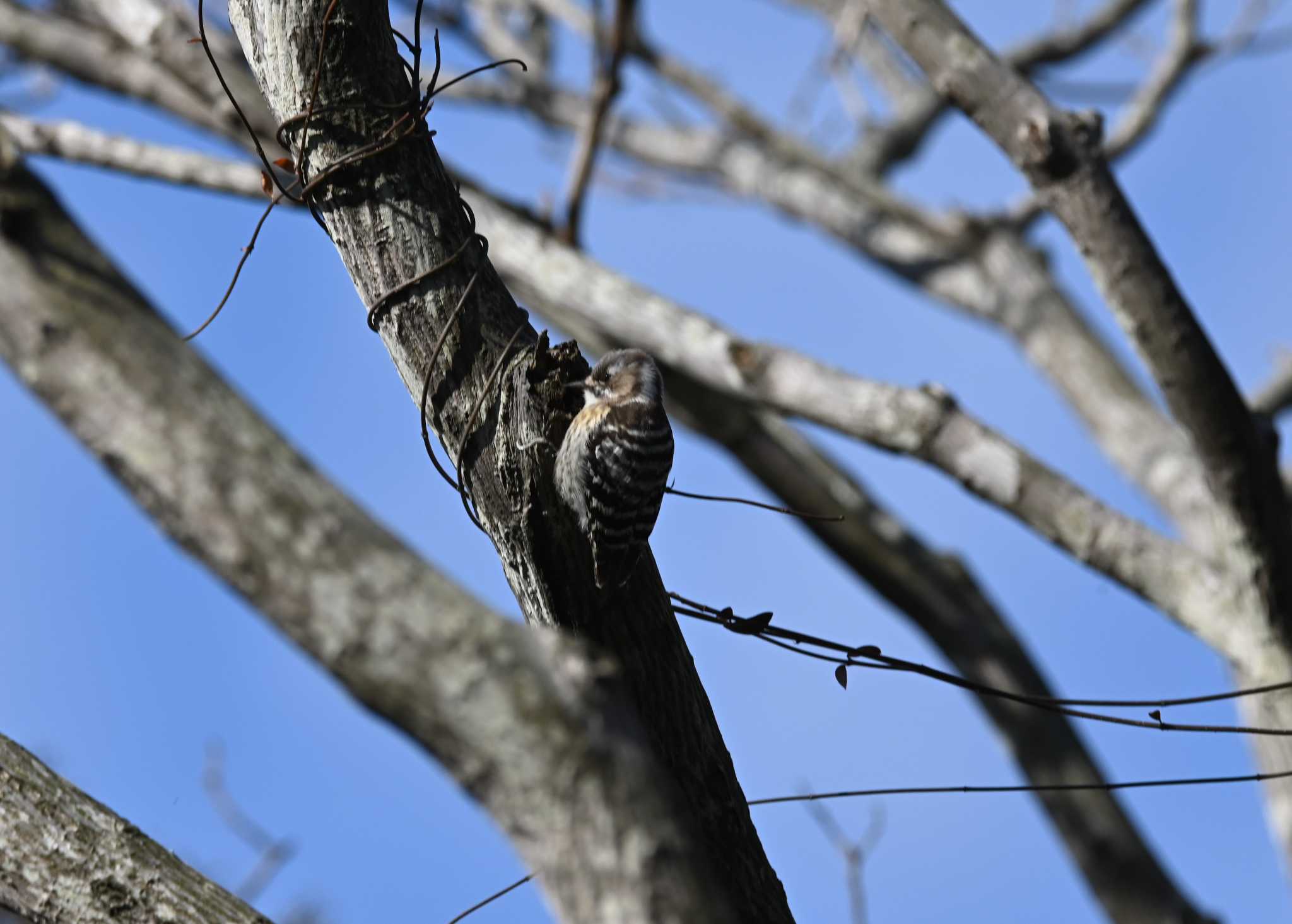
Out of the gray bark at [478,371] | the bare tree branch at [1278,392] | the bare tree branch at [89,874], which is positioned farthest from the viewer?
the bare tree branch at [1278,392]

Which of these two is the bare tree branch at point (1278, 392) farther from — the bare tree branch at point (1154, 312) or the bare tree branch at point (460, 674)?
the bare tree branch at point (460, 674)

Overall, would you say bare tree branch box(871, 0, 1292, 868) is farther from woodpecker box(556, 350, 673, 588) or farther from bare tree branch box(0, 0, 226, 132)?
bare tree branch box(0, 0, 226, 132)

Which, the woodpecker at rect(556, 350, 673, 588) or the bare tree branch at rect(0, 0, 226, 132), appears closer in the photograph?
the woodpecker at rect(556, 350, 673, 588)

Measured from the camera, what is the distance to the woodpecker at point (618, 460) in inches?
105

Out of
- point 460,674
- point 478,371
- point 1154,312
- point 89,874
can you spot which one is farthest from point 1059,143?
point 89,874

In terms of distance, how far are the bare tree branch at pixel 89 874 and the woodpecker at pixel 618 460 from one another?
0.96m

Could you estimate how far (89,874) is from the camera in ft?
7.48

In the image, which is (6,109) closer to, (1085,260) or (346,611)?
(1085,260)

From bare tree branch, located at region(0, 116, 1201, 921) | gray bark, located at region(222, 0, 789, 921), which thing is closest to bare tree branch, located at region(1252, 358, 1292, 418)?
bare tree branch, located at region(0, 116, 1201, 921)

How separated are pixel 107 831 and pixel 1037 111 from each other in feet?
10.6

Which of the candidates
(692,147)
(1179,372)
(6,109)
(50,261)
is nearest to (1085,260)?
(1179,372)

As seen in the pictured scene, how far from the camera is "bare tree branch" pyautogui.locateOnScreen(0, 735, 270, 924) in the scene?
226cm

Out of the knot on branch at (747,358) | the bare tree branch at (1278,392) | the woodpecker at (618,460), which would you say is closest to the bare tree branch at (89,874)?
the woodpecker at (618,460)

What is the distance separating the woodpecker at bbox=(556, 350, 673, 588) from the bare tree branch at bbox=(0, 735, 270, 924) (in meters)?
0.96
